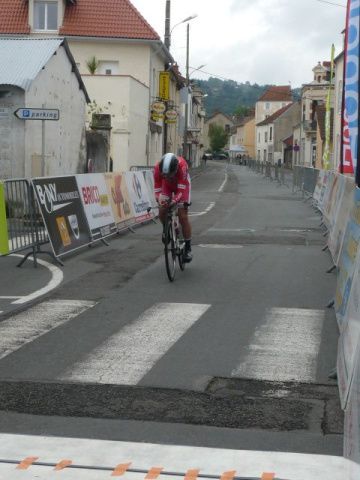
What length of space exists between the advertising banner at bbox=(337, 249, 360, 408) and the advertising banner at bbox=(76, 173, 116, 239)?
31.6ft

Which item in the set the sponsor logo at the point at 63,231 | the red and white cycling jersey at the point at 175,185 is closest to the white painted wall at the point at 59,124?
the sponsor logo at the point at 63,231

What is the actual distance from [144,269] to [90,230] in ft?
10.0

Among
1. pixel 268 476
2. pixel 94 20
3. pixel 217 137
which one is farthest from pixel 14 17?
pixel 217 137

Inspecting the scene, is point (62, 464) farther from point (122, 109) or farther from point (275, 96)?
point (275, 96)

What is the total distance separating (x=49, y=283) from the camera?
37.5ft

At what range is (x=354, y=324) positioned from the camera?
557cm

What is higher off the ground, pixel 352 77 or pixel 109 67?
pixel 109 67

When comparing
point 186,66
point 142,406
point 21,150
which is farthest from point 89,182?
point 186,66

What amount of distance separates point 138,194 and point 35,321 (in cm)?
1188

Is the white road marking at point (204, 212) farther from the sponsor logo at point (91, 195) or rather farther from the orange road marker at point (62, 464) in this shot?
the orange road marker at point (62, 464)

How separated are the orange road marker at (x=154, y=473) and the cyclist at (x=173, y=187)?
712 centimetres

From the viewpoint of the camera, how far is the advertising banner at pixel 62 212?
13.4 m

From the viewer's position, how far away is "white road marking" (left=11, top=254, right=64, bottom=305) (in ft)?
33.3

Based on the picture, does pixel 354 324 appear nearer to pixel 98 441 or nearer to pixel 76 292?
pixel 98 441
